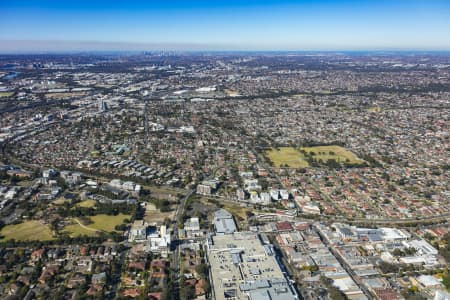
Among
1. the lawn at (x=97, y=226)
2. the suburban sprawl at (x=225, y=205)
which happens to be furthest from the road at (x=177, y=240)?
the lawn at (x=97, y=226)

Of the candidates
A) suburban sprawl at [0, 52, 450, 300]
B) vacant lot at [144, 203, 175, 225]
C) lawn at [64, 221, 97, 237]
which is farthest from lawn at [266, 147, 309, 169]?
lawn at [64, 221, 97, 237]

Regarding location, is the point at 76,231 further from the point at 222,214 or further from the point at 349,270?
the point at 349,270

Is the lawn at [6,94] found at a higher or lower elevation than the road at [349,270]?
higher

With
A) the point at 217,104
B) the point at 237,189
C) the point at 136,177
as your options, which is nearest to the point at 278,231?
the point at 237,189

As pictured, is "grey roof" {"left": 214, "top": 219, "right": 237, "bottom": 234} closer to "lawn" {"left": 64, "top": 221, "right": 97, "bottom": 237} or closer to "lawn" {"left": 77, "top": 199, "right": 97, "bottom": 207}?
"lawn" {"left": 64, "top": 221, "right": 97, "bottom": 237}

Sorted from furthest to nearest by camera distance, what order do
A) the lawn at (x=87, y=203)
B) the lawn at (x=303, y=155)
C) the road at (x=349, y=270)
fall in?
the lawn at (x=303, y=155) → the lawn at (x=87, y=203) → the road at (x=349, y=270)

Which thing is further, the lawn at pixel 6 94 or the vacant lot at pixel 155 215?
the lawn at pixel 6 94

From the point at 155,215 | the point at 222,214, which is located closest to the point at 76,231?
the point at 155,215

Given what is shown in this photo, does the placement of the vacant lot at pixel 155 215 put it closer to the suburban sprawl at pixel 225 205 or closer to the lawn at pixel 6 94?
the suburban sprawl at pixel 225 205
